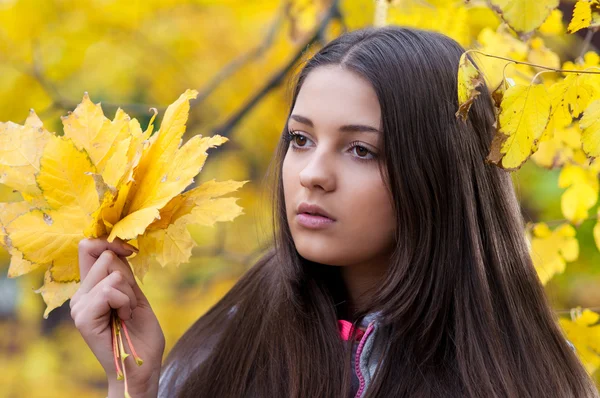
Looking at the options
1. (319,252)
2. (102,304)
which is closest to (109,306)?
(102,304)

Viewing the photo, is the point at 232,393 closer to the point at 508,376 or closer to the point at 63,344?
the point at 508,376

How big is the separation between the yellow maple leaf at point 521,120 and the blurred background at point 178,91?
1.39 m

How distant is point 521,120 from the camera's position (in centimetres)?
124

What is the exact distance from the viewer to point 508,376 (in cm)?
154

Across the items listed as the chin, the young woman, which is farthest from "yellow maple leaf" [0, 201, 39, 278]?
the chin

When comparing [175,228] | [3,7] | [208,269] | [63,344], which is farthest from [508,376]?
[63,344]

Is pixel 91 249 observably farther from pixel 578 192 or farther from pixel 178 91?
pixel 178 91

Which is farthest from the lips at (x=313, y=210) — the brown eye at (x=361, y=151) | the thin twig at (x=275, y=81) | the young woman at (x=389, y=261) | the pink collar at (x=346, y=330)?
the thin twig at (x=275, y=81)

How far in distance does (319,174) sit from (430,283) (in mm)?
319

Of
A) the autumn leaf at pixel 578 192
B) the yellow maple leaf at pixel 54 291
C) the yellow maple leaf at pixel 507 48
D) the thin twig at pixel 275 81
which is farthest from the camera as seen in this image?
the thin twig at pixel 275 81

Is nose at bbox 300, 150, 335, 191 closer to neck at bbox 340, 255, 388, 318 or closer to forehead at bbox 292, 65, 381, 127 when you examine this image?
forehead at bbox 292, 65, 381, 127

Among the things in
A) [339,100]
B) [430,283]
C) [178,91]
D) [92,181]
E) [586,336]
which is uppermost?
[178,91]

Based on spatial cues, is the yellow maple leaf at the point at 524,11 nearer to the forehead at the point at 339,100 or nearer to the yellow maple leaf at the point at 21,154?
the forehead at the point at 339,100

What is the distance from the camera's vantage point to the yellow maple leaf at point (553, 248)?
6.14ft
